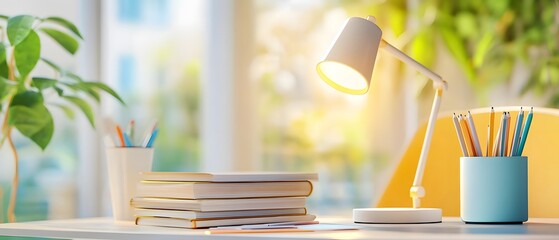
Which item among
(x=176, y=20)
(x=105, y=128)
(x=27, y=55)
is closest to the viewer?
(x=105, y=128)

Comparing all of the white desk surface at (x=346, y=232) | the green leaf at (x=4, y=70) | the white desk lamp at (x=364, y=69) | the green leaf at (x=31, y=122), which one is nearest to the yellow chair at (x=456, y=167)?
the white desk surface at (x=346, y=232)

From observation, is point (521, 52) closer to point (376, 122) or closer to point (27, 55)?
point (376, 122)

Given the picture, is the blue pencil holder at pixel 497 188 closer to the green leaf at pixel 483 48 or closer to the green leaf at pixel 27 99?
the green leaf at pixel 27 99

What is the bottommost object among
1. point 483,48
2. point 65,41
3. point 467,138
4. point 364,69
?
point 467,138

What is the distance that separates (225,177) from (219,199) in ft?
0.13

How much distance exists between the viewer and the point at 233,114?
3365 mm

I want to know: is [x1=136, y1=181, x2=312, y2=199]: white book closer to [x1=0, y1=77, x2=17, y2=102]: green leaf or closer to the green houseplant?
the green houseplant

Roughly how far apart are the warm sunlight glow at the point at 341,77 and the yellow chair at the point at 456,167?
489 millimetres

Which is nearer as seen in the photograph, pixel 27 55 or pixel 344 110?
pixel 27 55

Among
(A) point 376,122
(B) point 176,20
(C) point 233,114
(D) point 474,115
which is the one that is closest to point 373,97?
(A) point 376,122

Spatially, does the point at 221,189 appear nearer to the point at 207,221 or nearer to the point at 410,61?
the point at 207,221

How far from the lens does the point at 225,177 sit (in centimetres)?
147

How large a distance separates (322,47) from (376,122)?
0.36m

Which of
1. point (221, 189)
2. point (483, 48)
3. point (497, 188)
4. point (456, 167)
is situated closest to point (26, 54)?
point (221, 189)
